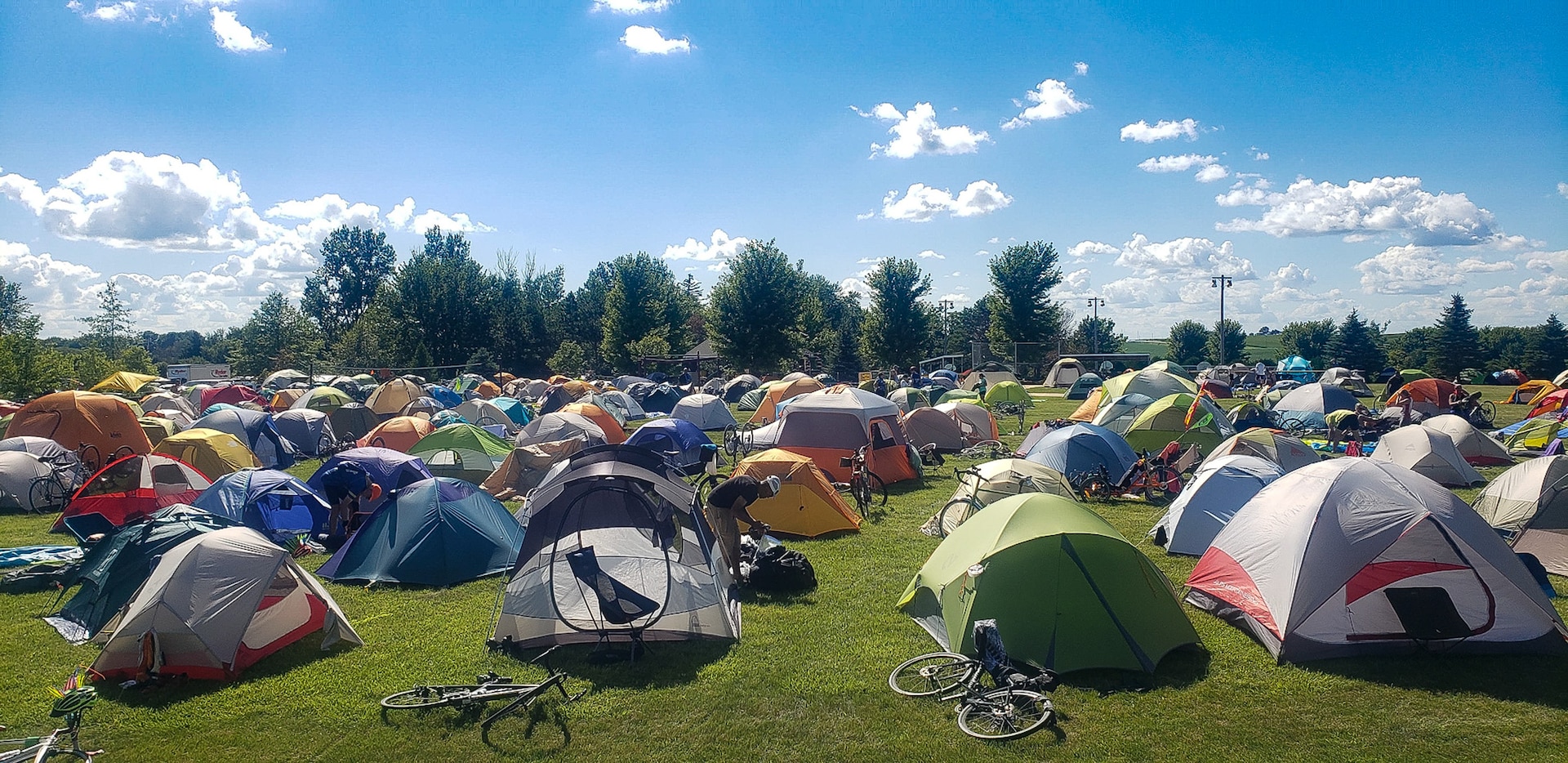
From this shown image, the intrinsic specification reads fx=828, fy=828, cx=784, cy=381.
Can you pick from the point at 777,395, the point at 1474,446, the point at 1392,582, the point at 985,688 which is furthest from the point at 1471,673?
the point at 777,395

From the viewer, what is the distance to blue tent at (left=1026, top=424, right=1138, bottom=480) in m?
15.7

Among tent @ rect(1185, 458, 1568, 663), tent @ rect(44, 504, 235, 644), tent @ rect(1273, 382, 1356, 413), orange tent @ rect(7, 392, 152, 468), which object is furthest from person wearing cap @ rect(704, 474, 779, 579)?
tent @ rect(1273, 382, 1356, 413)

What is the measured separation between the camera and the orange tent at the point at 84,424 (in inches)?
709

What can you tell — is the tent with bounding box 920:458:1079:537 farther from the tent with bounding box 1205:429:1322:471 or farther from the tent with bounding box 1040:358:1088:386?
→ the tent with bounding box 1040:358:1088:386

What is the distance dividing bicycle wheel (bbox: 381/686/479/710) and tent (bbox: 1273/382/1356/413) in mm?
26259

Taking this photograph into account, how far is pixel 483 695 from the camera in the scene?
22.1ft

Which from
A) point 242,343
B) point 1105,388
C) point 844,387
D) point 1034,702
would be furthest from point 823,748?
point 242,343

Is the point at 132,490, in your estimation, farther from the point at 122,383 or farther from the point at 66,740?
the point at 122,383

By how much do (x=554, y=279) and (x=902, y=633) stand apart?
8859 cm

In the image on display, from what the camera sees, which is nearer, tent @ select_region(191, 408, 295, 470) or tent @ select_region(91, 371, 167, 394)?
tent @ select_region(191, 408, 295, 470)

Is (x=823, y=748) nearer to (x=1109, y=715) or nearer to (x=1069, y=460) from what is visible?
(x=1109, y=715)

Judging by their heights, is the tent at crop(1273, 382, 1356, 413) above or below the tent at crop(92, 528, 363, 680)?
above

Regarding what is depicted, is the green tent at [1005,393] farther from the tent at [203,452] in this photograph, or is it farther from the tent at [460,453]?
the tent at [203,452]

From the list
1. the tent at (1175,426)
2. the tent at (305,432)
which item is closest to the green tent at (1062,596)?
the tent at (1175,426)
